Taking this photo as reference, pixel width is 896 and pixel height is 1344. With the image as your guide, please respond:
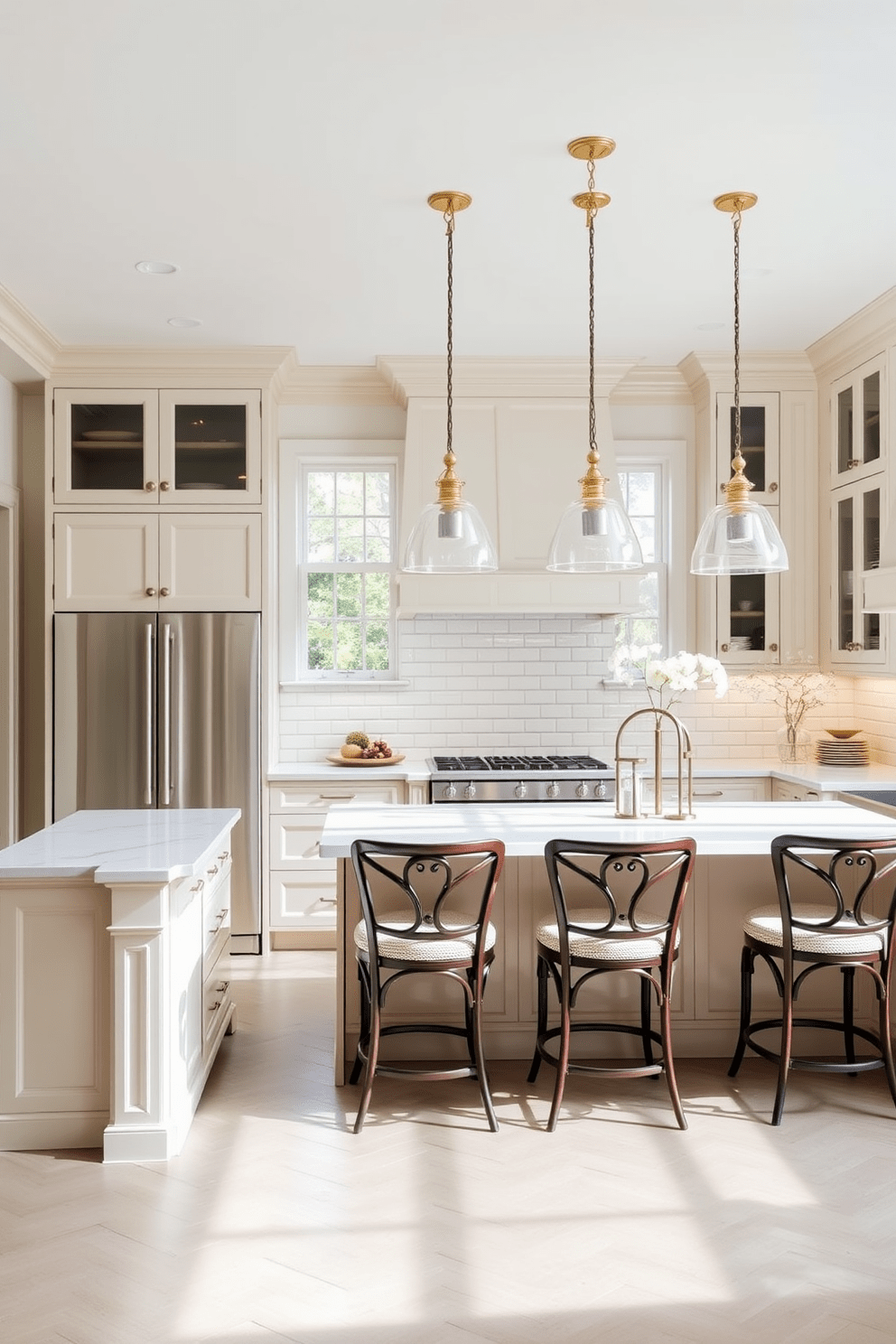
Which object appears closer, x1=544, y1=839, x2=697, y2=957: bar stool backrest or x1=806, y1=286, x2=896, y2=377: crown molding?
x1=544, y1=839, x2=697, y2=957: bar stool backrest

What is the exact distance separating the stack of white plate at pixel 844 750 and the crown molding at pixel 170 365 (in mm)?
3473

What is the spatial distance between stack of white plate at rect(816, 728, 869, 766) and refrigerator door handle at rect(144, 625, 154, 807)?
347cm

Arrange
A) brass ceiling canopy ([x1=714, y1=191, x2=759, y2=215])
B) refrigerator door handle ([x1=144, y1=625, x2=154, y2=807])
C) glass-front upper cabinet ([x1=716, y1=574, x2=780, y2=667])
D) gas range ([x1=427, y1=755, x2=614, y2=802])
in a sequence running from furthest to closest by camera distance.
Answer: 1. glass-front upper cabinet ([x1=716, y1=574, x2=780, y2=667])
2. refrigerator door handle ([x1=144, y1=625, x2=154, y2=807])
3. gas range ([x1=427, y1=755, x2=614, y2=802])
4. brass ceiling canopy ([x1=714, y1=191, x2=759, y2=215])

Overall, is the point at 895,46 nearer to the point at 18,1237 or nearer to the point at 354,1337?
the point at 354,1337

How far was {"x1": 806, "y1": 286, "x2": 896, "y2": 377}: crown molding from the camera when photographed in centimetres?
478

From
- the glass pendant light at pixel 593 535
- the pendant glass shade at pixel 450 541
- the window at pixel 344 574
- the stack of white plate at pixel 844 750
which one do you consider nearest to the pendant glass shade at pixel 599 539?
Result: the glass pendant light at pixel 593 535

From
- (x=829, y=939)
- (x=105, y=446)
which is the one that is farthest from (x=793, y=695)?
(x=105, y=446)

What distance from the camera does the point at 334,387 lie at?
595cm

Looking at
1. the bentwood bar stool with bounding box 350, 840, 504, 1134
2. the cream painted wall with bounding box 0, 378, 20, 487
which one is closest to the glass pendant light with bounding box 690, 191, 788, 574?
the bentwood bar stool with bounding box 350, 840, 504, 1134

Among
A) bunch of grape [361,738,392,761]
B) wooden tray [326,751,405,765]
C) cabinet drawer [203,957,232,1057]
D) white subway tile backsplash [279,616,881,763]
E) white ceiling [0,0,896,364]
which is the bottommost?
cabinet drawer [203,957,232,1057]

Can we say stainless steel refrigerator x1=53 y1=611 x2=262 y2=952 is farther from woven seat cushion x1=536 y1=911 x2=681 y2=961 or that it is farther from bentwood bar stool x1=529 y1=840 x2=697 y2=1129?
woven seat cushion x1=536 y1=911 x2=681 y2=961

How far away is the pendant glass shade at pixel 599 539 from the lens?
122 inches

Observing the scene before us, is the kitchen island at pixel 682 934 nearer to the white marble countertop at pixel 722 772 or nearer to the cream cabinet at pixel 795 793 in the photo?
the cream cabinet at pixel 795 793

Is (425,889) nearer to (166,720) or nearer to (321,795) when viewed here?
(321,795)
